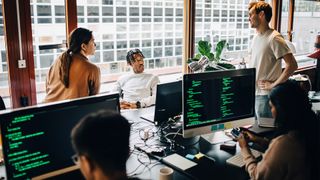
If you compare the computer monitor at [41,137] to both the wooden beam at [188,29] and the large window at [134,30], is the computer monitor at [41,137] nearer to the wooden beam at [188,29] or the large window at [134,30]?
the large window at [134,30]

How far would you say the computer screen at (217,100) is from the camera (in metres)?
2.07

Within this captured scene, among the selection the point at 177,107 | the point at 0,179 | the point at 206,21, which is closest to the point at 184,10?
the point at 206,21

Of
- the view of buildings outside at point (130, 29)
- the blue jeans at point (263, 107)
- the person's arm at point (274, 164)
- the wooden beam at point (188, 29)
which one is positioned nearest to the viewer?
the person's arm at point (274, 164)

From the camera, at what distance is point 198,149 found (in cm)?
213

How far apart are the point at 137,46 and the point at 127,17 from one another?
14.3 inches

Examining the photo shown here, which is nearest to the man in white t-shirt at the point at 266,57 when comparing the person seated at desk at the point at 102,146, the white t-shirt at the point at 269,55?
the white t-shirt at the point at 269,55

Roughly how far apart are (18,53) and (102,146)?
2.27m

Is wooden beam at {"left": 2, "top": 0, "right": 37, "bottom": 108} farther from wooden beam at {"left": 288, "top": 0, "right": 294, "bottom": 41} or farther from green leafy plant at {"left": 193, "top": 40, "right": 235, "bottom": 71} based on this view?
wooden beam at {"left": 288, "top": 0, "right": 294, "bottom": 41}

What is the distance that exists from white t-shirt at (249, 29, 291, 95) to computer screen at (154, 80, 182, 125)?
983 millimetres

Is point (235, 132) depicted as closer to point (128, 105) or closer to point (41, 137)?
point (128, 105)

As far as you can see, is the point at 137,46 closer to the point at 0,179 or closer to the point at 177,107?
the point at 177,107

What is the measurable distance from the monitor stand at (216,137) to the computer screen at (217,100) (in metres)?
0.10

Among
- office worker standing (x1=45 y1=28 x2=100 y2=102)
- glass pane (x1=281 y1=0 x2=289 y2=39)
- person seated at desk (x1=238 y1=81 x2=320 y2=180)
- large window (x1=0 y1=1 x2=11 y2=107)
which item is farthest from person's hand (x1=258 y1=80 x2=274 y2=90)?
glass pane (x1=281 y1=0 x2=289 y2=39)

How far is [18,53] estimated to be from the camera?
9.98 ft
